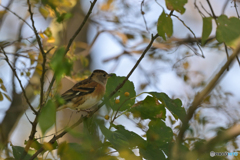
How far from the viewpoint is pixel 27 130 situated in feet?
25.9

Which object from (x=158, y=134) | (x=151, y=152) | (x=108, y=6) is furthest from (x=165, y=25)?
(x=108, y=6)

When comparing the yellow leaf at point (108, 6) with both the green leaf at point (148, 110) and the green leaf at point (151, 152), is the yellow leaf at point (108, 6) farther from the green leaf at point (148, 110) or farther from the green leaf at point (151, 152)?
the green leaf at point (151, 152)

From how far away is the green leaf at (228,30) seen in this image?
5.85 ft

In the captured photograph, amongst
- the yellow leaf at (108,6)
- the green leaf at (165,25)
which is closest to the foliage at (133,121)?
the green leaf at (165,25)

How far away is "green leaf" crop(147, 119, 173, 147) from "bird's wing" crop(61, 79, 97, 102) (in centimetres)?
172

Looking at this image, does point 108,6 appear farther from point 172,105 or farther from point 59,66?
point 59,66

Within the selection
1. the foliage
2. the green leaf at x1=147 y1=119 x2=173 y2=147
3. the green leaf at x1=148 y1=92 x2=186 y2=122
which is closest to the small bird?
the foliage

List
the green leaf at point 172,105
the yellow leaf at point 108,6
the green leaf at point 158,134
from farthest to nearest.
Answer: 1. the yellow leaf at point 108,6
2. the green leaf at point 158,134
3. the green leaf at point 172,105

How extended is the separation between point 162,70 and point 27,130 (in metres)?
4.24

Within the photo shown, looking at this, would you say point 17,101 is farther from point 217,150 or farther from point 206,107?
point 217,150

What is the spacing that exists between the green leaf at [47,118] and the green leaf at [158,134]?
1.16 metres

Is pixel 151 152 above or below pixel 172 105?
Answer: below

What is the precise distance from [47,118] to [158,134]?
3.95 ft

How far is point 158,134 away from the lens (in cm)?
A: 224
